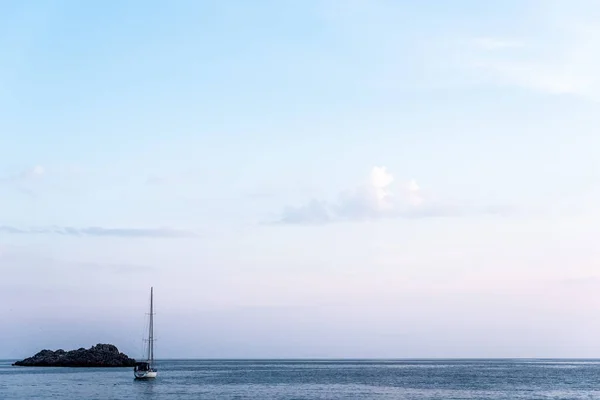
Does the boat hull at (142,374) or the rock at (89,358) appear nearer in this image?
the boat hull at (142,374)

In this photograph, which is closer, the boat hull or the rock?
the boat hull

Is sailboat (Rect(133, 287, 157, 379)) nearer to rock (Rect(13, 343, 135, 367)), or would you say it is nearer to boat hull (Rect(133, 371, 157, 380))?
boat hull (Rect(133, 371, 157, 380))

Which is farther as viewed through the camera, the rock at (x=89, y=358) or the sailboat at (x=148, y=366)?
the rock at (x=89, y=358)

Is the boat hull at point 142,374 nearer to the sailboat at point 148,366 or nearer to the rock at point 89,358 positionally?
the sailboat at point 148,366

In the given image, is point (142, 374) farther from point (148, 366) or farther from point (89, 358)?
point (89, 358)

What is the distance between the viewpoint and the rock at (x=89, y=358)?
186250mm

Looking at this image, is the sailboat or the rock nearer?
the sailboat

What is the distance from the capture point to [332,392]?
92.7m

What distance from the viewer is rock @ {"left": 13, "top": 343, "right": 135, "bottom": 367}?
18625cm

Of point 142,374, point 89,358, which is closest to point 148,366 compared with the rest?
point 142,374

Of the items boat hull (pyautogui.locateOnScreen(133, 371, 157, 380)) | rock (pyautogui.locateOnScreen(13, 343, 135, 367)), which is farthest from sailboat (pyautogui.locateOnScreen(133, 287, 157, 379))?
rock (pyautogui.locateOnScreen(13, 343, 135, 367))

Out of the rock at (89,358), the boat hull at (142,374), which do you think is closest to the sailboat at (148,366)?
the boat hull at (142,374)

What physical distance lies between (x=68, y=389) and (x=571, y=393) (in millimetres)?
65130

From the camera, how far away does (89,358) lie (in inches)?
7470
